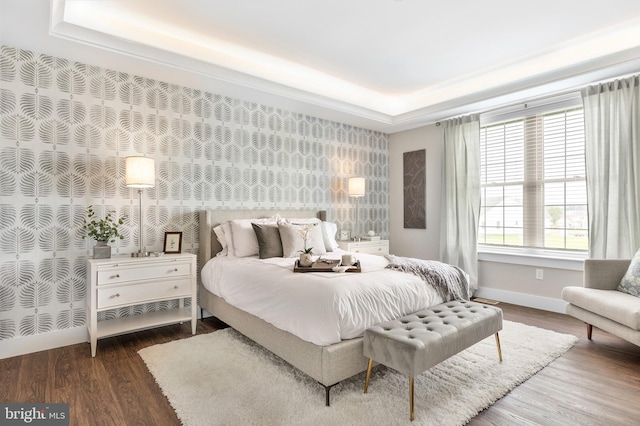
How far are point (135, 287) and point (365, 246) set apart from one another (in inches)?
115

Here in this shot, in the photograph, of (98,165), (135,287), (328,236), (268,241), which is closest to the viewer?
(135,287)

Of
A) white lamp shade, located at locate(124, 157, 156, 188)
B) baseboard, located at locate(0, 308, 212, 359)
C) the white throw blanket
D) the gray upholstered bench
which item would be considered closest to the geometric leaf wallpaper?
baseboard, located at locate(0, 308, 212, 359)

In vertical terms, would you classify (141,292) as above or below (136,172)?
below

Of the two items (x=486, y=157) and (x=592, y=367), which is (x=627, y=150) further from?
(x=592, y=367)

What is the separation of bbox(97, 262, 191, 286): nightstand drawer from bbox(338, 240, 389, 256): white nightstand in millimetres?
2101

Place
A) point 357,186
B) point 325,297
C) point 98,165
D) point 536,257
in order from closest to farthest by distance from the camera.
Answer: point 325,297 < point 98,165 < point 536,257 < point 357,186

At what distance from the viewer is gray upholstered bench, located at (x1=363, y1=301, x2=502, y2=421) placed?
1898mm

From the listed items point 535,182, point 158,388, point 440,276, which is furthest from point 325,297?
point 535,182

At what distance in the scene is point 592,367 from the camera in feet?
8.43

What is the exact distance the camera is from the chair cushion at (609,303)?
2561mm

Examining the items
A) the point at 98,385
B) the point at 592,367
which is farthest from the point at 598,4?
the point at 98,385

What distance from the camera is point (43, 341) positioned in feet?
9.70

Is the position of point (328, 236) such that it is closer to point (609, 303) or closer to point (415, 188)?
point (415, 188)

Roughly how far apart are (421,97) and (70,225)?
4.57 m
